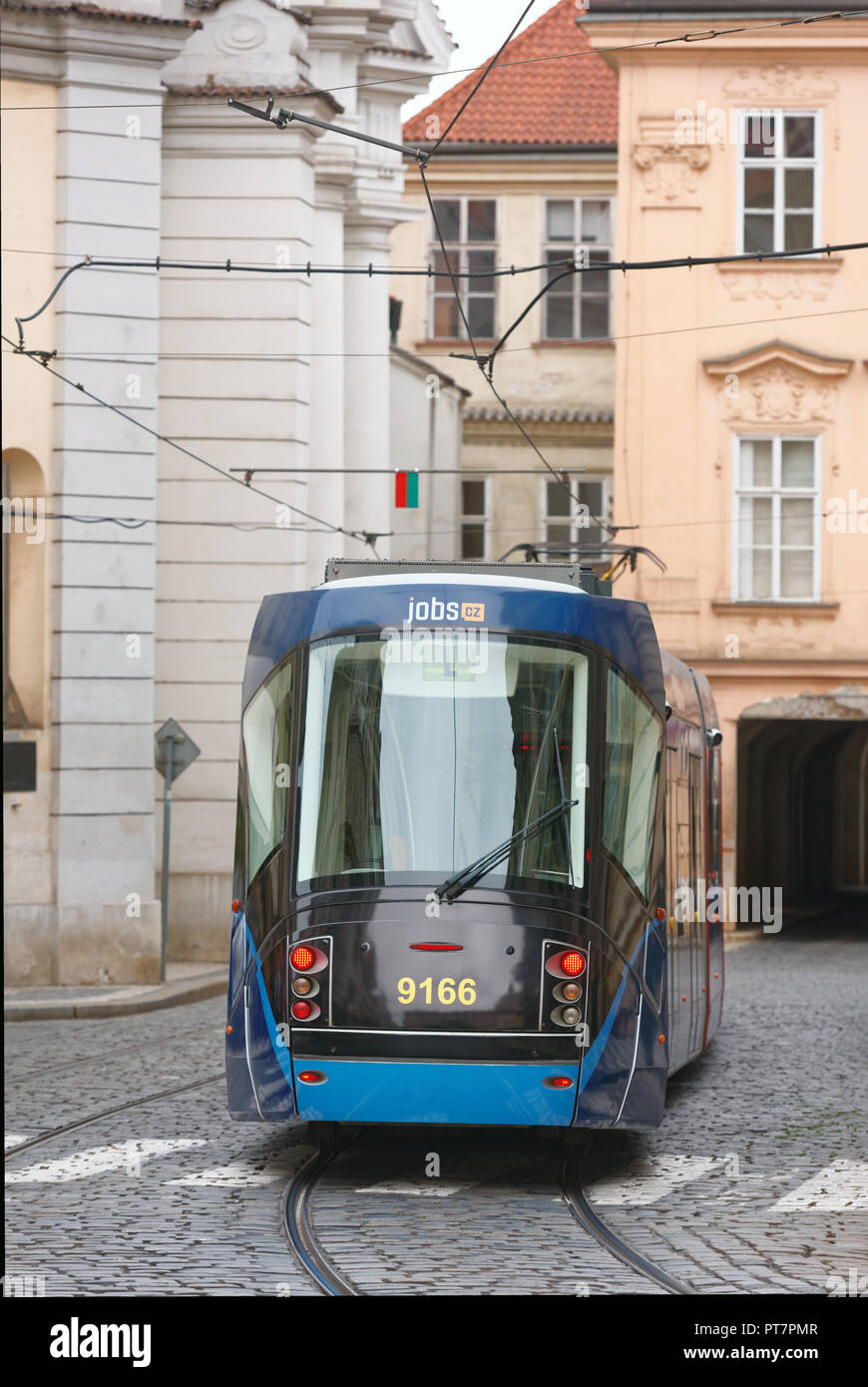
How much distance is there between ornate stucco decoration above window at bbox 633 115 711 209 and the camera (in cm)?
2997

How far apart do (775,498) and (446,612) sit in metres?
21.0

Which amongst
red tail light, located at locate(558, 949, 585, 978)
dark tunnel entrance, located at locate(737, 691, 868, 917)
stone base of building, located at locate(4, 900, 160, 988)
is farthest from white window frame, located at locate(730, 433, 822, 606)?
red tail light, located at locate(558, 949, 585, 978)

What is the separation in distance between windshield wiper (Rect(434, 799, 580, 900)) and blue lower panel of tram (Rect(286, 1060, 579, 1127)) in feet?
2.55

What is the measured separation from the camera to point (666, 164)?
98.6ft

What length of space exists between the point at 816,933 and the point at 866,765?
17.7 meters

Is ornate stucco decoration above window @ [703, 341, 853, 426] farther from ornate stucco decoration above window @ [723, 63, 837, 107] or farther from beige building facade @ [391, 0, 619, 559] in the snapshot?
beige building facade @ [391, 0, 619, 559]

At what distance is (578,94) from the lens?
36.6 m

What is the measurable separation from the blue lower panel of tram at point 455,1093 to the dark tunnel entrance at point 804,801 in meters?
21.0

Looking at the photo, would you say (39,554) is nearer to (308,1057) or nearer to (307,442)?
(307,442)

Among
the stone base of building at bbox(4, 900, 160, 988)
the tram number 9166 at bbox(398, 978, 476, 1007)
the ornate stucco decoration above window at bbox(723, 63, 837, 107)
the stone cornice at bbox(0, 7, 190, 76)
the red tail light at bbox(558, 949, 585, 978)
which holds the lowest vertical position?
the stone base of building at bbox(4, 900, 160, 988)

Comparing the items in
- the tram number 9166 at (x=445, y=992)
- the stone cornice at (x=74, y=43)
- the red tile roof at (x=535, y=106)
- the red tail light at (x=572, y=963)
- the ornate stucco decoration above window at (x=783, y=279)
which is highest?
the red tile roof at (x=535, y=106)

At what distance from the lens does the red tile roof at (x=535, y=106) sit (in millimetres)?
35625

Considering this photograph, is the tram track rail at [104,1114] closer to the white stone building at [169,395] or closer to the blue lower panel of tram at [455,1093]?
the blue lower panel of tram at [455,1093]

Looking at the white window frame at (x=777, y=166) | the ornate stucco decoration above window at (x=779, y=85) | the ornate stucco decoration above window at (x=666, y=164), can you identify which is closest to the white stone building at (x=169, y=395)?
the ornate stucco decoration above window at (x=666, y=164)
